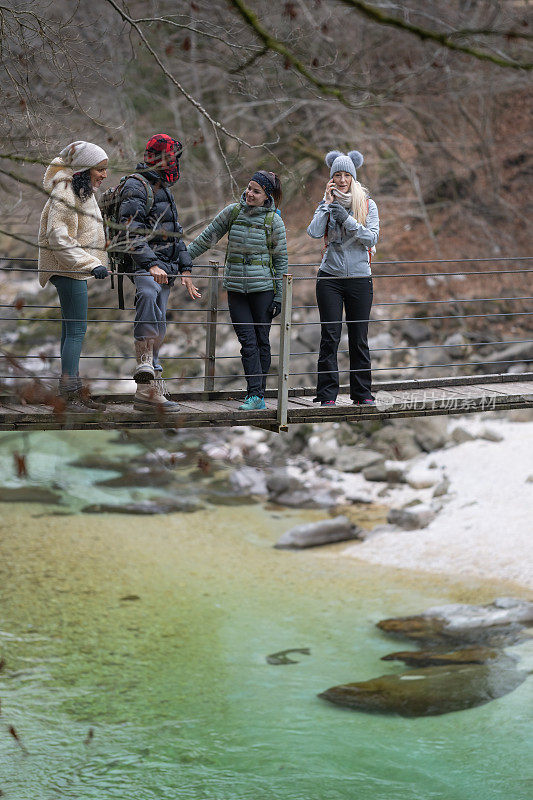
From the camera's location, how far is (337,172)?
5469mm

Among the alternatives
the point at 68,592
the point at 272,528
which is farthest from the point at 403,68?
the point at 68,592

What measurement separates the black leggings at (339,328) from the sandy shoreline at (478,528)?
4622 millimetres

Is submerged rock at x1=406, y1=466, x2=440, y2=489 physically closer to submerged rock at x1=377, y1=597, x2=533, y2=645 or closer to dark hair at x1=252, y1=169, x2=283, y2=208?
submerged rock at x1=377, y1=597, x2=533, y2=645

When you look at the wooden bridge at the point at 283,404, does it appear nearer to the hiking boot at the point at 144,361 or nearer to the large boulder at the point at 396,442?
the hiking boot at the point at 144,361

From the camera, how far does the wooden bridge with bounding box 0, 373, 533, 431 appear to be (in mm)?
4871

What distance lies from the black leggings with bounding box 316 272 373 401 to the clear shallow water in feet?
9.34

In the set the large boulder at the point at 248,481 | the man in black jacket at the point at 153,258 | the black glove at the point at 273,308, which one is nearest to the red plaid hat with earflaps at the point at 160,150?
the man in black jacket at the point at 153,258

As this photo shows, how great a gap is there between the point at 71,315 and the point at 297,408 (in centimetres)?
132

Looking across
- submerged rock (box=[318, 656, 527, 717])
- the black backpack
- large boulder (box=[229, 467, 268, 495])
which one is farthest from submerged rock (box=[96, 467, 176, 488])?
the black backpack

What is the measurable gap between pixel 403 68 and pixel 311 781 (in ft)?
39.8

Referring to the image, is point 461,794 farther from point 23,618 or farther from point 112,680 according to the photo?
point 23,618

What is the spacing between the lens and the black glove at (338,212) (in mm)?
5465

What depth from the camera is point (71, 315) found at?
5.12m

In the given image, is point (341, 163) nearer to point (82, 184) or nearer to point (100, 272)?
point (82, 184)
